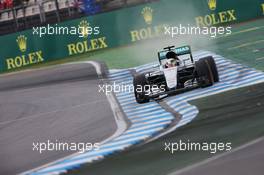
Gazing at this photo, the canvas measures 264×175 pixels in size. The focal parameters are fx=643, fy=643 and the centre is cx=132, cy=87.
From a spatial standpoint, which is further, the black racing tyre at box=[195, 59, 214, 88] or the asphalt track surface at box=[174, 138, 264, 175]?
the black racing tyre at box=[195, 59, 214, 88]

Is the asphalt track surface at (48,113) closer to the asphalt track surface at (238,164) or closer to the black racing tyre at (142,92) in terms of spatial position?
the black racing tyre at (142,92)

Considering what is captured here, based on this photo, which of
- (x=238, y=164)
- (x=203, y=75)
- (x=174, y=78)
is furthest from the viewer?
(x=174, y=78)

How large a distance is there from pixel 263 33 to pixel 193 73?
27.9 ft

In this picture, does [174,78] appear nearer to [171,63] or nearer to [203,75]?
[171,63]

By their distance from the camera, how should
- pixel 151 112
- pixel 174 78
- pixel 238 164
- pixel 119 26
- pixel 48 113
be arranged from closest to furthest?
pixel 238 164, pixel 151 112, pixel 174 78, pixel 48 113, pixel 119 26

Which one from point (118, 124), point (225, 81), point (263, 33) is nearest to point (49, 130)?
point (118, 124)

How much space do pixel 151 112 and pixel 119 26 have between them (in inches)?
479

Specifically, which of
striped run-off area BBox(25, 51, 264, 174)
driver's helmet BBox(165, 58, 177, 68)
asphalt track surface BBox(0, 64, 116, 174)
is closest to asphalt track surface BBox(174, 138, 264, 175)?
striped run-off area BBox(25, 51, 264, 174)

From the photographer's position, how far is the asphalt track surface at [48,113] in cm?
1400

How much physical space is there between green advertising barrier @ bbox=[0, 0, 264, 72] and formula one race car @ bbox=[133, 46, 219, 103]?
990cm

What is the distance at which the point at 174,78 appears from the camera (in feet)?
54.4

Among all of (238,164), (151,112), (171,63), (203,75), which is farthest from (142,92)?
(238,164)

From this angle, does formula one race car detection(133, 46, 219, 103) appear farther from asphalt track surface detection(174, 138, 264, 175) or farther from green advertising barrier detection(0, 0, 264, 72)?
green advertising barrier detection(0, 0, 264, 72)

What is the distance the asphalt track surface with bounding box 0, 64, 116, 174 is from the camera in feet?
45.9
